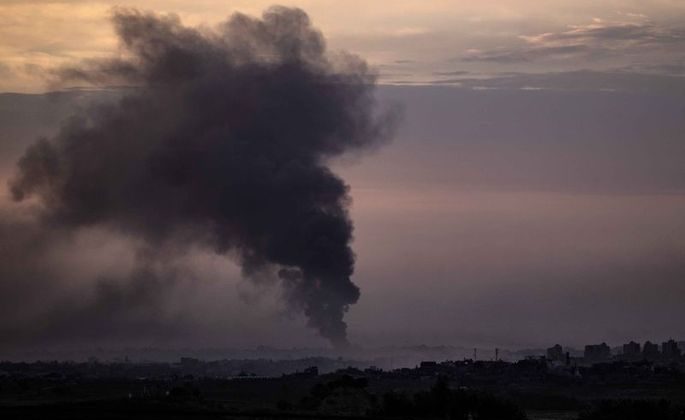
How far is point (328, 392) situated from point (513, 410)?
759 inches

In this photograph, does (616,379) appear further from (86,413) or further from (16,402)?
(86,413)

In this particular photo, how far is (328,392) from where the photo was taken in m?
123

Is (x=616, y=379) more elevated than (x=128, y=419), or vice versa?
(x=616, y=379)

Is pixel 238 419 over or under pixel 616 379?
under

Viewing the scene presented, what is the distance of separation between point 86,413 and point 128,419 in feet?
19.0

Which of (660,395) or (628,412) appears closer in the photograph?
(628,412)

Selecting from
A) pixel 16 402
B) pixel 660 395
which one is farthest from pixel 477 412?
pixel 660 395

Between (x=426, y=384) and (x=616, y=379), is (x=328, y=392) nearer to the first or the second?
(x=426, y=384)

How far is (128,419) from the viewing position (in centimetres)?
8944

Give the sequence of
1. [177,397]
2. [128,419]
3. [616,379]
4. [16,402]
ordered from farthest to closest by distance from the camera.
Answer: [616,379] → [16,402] → [177,397] → [128,419]

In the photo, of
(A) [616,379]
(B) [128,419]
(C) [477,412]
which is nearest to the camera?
(B) [128,419]

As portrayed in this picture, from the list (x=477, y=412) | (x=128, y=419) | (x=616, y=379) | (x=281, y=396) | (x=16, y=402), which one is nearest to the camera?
(x=128, y=419)

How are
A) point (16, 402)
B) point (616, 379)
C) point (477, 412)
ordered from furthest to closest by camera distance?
point (616, 379), point (16, 402), point (477, 412)

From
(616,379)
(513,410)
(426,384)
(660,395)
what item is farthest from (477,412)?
(616,379)
